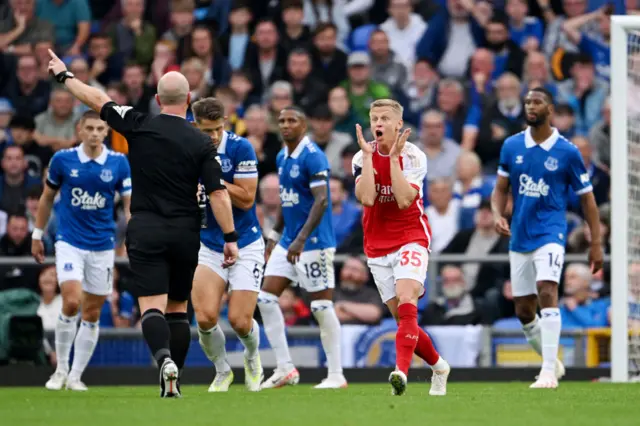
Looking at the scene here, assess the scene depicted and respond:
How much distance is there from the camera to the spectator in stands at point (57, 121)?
19688mm

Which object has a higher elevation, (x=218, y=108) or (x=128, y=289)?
(x=218, y=108)

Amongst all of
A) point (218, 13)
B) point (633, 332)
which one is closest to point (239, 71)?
point (218, 13)

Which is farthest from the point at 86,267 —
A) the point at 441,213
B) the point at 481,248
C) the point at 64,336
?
the point at 441,213

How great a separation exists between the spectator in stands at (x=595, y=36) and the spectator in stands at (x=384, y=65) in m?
2.49

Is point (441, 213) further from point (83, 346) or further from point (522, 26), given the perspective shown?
point (83, 346)

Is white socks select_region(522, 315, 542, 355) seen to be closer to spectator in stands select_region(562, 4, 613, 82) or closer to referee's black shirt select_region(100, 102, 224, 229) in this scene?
referee's black shirt select_region(100, 102, 224, 229)

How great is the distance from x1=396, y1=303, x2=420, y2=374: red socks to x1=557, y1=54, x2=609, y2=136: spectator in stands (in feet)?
31.0

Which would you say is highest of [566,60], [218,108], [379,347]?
[566,60]

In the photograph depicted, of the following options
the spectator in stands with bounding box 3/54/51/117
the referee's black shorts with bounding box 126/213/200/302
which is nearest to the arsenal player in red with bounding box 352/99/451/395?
the referee's black shorts with bounding box 126/213/200/302

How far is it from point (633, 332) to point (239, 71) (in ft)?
25.1

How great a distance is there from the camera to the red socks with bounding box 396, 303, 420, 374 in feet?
33.8

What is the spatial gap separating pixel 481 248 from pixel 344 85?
395 cm

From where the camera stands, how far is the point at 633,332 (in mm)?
14992

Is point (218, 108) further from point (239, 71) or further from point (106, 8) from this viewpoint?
point (106, 8)
